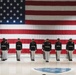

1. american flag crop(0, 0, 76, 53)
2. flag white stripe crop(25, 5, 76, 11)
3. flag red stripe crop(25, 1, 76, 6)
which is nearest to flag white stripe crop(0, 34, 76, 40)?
american flag crop(0, 0, 76, 53)

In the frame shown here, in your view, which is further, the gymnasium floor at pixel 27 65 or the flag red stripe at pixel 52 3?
the flag red stripe at pixel 52 3

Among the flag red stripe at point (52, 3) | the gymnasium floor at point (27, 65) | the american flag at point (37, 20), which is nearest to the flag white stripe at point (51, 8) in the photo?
the american flag at point (37, 20)

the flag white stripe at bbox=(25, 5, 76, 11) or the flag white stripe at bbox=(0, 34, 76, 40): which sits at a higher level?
the flag white stripe at bbox=(25, 5, 76, 11)

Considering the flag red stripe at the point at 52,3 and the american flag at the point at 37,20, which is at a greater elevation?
the flag red stripe at the point at 52,3

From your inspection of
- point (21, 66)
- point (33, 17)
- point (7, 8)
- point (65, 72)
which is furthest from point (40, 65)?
point (7, 8)

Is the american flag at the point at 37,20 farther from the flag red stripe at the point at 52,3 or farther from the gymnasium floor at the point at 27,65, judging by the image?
the gymnasium floor at the point at 27,65

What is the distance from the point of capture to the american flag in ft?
27.9

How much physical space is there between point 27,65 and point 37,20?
1.71 meters

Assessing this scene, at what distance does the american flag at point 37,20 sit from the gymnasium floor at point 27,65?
0.40 metres

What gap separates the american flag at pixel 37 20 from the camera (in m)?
8.52

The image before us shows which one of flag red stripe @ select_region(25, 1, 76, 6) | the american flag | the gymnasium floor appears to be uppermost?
flag red stripe @ select_region(25, 1, 76, 6)

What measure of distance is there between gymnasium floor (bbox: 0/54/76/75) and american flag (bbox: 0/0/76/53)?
1.32 feet

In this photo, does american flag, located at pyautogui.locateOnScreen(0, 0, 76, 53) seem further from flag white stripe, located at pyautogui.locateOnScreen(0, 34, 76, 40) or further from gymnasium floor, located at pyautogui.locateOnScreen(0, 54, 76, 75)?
gymnasium floor, located at pyautogui.locateOnScreen(0, 54, 76, 75)

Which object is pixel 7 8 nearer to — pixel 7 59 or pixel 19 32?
pixel 19 32
